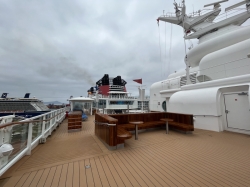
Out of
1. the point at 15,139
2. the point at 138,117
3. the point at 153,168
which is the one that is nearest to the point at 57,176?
the point at 15,139

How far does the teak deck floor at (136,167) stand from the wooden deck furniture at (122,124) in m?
0.40

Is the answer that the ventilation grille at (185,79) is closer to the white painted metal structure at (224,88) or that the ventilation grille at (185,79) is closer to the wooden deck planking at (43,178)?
A: the white painted metal structure at (224,88)

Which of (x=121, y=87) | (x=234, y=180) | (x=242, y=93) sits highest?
(x=121, y=87)

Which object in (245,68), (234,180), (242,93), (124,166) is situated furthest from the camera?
(245,68)

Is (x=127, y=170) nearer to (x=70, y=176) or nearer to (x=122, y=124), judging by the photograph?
(x=70, y=176)

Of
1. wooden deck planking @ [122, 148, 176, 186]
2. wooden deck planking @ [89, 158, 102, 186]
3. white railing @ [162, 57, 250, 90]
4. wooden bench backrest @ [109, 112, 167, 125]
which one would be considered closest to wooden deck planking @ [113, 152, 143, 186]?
wooden deck planking @ [122, 148, 176, 186]

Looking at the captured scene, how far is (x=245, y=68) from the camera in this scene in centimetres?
617

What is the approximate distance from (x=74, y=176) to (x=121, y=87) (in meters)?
29.8

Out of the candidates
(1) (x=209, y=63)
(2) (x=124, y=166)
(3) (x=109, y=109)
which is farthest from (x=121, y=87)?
(2) (x=124, y=166)

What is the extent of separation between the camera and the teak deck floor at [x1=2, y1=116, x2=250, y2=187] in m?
2.24

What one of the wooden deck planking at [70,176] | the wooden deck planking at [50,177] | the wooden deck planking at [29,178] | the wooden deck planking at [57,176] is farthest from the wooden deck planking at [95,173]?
the wooden deck planking at [29,178]

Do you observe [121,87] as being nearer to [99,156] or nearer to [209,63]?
[209,63]

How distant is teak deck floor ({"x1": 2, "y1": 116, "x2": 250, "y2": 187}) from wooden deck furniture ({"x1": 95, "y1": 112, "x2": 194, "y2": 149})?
0.40 m

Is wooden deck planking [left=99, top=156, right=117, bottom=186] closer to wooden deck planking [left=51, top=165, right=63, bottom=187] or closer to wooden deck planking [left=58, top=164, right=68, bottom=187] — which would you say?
wooden deck planking [left=58, top=164, right=68, bottom=187]
